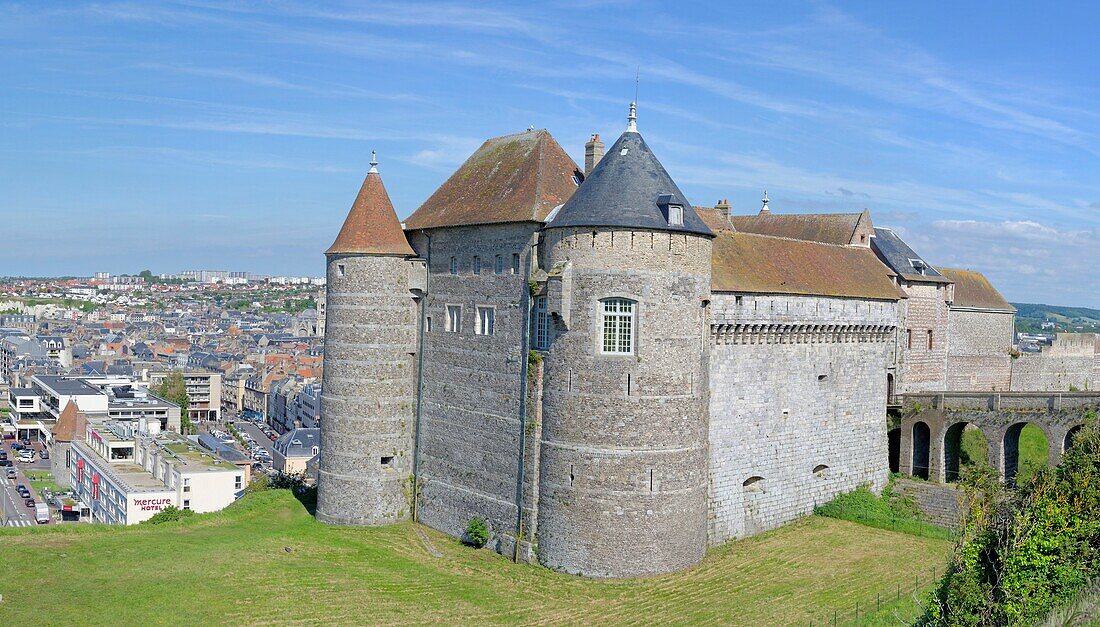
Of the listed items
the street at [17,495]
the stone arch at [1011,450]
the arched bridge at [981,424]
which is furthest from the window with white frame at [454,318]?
the street at [17,495]

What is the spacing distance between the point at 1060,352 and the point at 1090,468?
31.9 m

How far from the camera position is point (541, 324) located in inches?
1168

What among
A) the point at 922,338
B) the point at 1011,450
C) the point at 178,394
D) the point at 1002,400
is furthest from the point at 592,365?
the point at 178,394

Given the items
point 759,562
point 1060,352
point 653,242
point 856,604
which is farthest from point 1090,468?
point 1060,352

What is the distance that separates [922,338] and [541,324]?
67.3 ft

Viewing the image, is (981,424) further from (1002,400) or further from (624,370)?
(624,370)

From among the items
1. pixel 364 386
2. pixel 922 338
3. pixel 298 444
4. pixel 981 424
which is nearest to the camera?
pixel 364 386

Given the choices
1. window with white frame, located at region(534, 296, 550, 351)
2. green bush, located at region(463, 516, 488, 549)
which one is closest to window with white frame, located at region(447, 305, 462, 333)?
window with white frame, located at region(534, 296, 550, 351)

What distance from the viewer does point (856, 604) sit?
85.4 feet

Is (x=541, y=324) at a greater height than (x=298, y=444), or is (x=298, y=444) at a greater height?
(x=541, y=324)

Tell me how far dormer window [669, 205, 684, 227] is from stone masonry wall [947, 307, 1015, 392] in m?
21.9

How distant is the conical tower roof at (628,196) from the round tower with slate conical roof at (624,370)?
0.04m

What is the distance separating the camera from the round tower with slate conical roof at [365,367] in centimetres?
3378

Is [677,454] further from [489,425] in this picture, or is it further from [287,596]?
[287,596]
